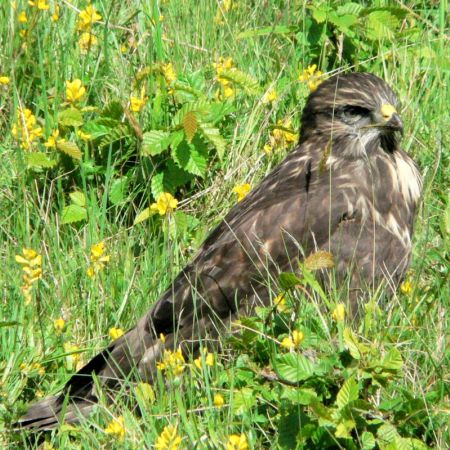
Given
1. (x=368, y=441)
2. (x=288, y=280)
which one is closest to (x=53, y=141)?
(x=288, y=280)

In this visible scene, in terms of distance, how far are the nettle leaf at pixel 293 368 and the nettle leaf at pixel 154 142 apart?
1.99m

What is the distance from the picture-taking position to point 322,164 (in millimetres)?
4375

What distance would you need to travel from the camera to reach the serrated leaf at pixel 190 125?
575 cm

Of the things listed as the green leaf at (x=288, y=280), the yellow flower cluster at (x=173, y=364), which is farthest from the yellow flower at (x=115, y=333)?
the green leaf at (x=288, y=280)

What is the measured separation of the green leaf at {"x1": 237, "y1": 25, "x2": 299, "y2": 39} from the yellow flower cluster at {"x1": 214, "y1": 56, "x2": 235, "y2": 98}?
176 mm

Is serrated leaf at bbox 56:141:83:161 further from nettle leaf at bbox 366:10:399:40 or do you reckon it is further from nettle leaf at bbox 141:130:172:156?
nettle leaf at bbox 366:10:399:40

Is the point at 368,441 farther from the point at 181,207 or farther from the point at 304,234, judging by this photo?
the point at 181,207

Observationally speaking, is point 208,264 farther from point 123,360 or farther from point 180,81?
point 180,81

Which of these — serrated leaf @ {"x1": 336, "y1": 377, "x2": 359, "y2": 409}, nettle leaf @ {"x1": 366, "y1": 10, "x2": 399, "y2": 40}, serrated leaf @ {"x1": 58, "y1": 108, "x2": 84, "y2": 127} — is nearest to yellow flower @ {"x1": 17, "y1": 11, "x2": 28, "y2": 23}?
serrated leaf @ {"x1": 58, "y1": 108, "x2": 84, "y2": 127}

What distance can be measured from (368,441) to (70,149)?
256 cm

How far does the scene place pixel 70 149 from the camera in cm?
591

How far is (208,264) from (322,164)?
956mm

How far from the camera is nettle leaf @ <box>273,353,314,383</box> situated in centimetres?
402

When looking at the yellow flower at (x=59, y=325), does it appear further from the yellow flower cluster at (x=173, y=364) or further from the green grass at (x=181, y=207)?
the yellow flower cluster at (x=173, y=364)
